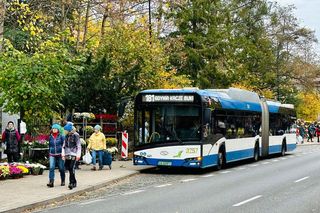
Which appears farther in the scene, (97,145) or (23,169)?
(97,145)

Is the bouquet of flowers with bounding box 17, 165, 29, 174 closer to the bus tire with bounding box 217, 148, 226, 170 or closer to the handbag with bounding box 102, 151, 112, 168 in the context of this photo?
the handbag with bounding box 102, 151, 112, 168

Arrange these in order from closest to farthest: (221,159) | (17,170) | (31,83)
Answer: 1. (17,170)
2. (31,83)
3. (221,159)

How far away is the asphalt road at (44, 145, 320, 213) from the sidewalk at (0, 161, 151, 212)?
0.62 meters

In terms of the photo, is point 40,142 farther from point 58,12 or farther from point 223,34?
point 223,34

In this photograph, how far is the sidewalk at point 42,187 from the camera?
508 inches

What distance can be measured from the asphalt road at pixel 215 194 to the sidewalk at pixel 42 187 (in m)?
0.62

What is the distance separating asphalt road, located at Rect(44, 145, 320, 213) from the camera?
12438 millimetres

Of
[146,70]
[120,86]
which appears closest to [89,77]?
[120,86]

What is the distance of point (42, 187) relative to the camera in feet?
52.5

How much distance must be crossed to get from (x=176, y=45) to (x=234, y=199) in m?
25.9

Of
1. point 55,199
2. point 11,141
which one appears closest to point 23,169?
point 11,141

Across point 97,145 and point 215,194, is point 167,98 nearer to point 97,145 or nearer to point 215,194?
point 97,145

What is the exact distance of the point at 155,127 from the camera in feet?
68.4

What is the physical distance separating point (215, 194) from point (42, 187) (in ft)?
15.6
